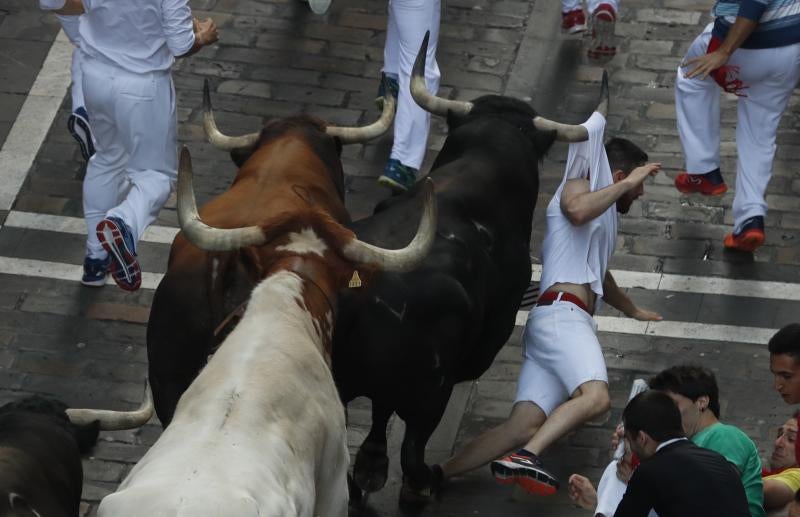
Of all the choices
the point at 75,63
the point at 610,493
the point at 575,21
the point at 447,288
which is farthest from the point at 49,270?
the point at 575,21

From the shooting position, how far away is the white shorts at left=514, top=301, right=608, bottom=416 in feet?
27.2

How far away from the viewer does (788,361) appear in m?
7.32

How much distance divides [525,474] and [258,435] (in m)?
2.50

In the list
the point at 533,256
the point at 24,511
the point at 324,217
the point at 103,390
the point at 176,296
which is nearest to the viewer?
the point at 24,511

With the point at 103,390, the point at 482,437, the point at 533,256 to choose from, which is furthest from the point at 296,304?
the point at 533,256

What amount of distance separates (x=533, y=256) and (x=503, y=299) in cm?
219

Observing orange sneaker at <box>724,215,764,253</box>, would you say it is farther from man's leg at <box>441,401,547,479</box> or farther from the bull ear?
man's leg at <box>441,401,547,479</box>

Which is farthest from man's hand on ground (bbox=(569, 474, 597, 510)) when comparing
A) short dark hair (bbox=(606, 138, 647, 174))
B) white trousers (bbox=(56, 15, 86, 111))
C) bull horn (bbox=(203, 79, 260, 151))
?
white trousers (bbox=(56, 15, 86, 111))

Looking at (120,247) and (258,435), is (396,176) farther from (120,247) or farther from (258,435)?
(258,435)

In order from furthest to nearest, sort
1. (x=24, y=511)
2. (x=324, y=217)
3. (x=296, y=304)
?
(x=324, y=217) < (x=296, y=304) < (x=24, y=511)

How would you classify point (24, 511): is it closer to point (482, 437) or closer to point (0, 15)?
point (482, 437)

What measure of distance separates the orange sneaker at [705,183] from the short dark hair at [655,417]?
14.1ft

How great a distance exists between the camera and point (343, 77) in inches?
476

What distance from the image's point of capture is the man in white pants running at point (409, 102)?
35.4 ft
